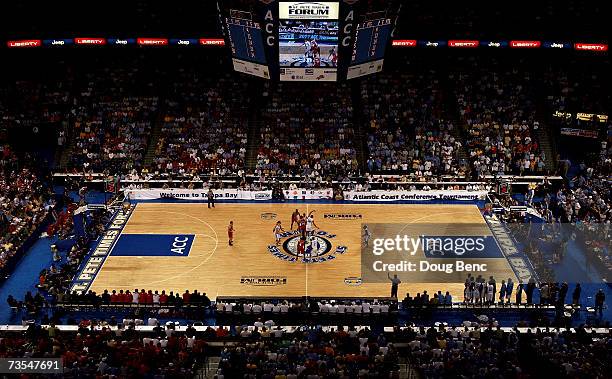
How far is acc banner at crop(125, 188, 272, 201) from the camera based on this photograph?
143ft

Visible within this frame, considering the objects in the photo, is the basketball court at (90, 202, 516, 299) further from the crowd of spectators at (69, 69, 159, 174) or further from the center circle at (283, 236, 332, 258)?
the crowd of spectators at (69, 69, 159, 174)

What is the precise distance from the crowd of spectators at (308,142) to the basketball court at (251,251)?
344 cm

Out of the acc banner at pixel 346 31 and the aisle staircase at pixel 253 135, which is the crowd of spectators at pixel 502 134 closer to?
the acc banner at pixel 346 31

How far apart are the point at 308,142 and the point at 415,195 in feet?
25.9

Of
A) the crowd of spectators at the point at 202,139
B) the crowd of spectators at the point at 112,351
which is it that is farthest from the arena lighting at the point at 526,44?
the crowd of spectators at the point at 112,351

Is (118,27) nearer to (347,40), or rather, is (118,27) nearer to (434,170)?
(347,40)

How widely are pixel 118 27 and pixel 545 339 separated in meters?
33.6

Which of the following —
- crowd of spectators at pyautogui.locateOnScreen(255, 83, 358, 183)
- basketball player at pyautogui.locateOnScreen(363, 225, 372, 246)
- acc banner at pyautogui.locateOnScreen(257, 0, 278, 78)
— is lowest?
basketball player at pyautogui.locateOnScreen(363, 225, 372, 246)

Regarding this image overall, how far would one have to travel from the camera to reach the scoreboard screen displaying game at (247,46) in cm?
3678

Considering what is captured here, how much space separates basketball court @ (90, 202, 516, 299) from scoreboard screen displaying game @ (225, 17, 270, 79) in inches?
307

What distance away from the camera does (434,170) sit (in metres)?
45.4

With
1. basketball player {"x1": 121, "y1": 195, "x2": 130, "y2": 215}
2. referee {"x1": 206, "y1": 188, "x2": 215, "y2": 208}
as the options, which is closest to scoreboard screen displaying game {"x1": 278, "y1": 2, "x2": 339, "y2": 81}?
referee {"x1": 206, "y1": 188, "x2": 215, "y2": 208}

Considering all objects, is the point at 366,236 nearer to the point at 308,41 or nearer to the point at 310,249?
the point at 310,249

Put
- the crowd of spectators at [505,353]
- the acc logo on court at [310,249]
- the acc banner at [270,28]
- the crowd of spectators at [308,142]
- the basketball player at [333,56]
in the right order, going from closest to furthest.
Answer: the crowd of spectators at [505,353] → the acc banner at [270,28] → the acc logo on court at [310,249] → the basketball player at [333,56] → the crowd of spectators at [308,142]
